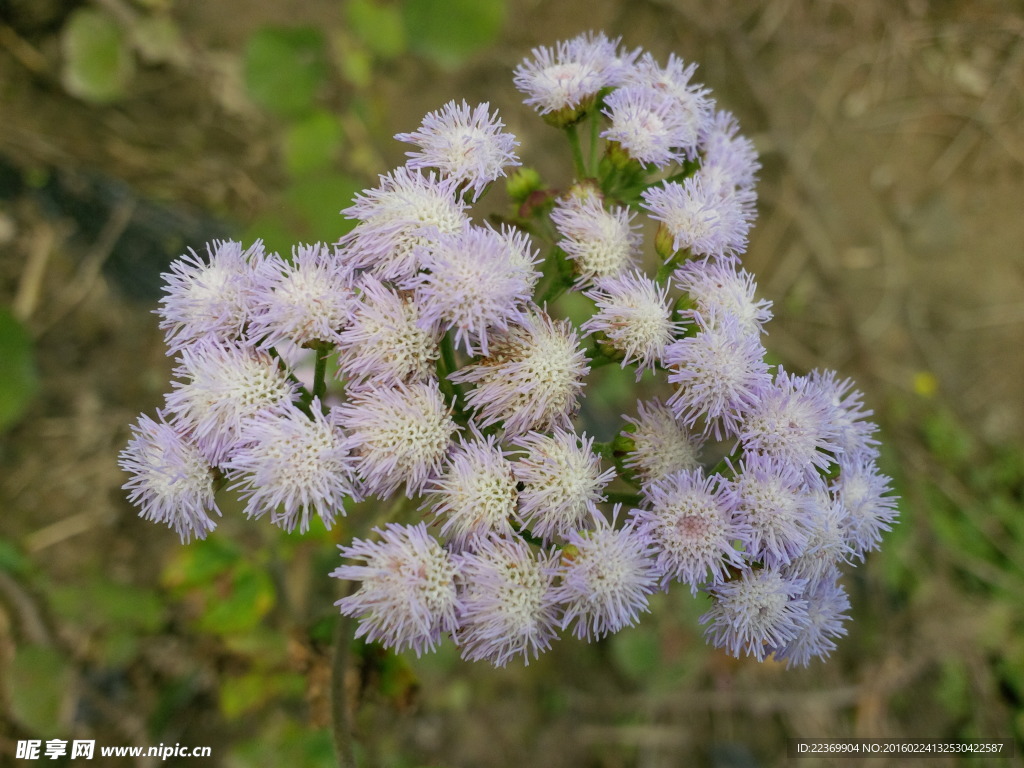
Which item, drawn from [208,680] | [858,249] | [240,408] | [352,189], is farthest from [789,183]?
[208,680]

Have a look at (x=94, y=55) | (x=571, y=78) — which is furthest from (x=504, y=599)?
(x=94, y=55)

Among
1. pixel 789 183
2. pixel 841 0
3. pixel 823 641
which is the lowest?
pixel 823 641

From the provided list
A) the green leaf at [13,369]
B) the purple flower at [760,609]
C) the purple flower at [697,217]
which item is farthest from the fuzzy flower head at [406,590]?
the green leaf at [13,369]

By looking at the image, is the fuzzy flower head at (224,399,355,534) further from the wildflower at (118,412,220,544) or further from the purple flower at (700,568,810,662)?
the purple flower at (700,568,810,662)

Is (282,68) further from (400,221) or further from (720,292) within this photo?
(720,292)

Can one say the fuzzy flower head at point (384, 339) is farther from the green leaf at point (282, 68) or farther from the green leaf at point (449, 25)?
the green leaf at point (449, 25)

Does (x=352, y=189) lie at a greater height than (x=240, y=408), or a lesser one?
greater

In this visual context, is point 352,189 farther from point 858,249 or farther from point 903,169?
point 903,169

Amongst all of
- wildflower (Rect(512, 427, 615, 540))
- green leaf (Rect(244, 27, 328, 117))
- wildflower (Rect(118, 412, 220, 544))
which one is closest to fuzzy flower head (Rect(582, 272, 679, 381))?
wildflower (Rect(512, 427, 615, 540))
